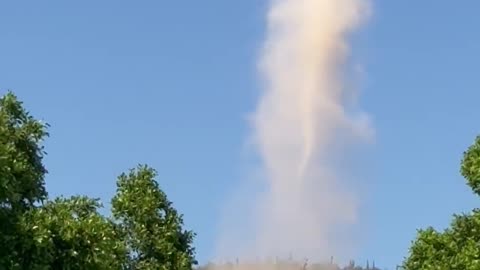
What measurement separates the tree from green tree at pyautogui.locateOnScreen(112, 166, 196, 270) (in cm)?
989

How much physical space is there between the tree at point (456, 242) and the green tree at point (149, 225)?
9.89 metres

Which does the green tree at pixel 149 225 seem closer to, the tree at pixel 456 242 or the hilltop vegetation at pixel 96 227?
the hilltop vegetation at pixel 96 227

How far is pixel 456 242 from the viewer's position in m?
46.0

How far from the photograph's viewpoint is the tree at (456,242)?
43719 millimetres

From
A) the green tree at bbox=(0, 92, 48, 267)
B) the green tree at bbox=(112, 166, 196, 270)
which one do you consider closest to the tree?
the green tree at bbox=(112, 166, 196, 270)

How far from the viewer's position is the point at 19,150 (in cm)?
3656

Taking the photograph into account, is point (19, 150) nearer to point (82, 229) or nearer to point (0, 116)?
point (0, 116)

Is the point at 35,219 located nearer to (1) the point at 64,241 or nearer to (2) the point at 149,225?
(1) the point at 64,241

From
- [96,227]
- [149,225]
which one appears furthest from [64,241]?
[149,225]

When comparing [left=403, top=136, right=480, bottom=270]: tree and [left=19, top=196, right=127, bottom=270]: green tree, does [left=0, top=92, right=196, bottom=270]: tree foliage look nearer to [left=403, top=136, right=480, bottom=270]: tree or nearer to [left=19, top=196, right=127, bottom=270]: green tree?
[left=19, top=196, right=127, bottom=270]: green tree

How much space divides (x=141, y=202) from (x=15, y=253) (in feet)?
46.8

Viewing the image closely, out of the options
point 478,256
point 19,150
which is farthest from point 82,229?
point 478,256

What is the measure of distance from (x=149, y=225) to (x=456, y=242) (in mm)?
13139

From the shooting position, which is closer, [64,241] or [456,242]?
[64,241]
